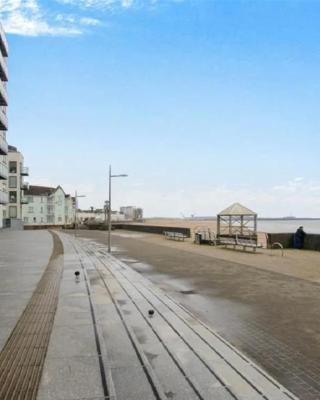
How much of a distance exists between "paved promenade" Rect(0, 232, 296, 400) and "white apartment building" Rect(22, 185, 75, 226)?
309 feet

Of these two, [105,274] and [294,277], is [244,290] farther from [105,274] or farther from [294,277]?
[105,274]

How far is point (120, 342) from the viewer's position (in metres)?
6.89

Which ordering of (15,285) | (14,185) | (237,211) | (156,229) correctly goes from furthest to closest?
(14,185), (156,229), (237,211), (15,285)

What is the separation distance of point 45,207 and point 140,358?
106 meters

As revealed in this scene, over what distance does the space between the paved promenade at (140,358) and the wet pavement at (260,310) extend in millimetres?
369

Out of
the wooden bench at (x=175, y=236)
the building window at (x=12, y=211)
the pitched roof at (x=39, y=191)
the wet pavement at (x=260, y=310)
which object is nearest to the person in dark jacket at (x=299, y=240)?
the wet pavement at (x=260, y=310)

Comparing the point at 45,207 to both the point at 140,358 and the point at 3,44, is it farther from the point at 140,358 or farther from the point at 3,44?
the point at 140,358

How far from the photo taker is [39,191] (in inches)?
4284

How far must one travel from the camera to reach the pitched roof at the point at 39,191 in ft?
347

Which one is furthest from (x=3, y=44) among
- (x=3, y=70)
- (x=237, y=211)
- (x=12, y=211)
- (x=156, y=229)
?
(x=12, y=211)

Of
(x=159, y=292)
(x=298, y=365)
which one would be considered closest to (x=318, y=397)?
(x=298, y=365)

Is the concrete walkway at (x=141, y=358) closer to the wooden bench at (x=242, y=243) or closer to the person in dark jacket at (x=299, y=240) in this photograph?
the wooden bench at (x=242, y=243)

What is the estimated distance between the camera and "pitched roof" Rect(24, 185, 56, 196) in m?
106

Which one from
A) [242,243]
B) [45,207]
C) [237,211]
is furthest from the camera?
[45,207]
